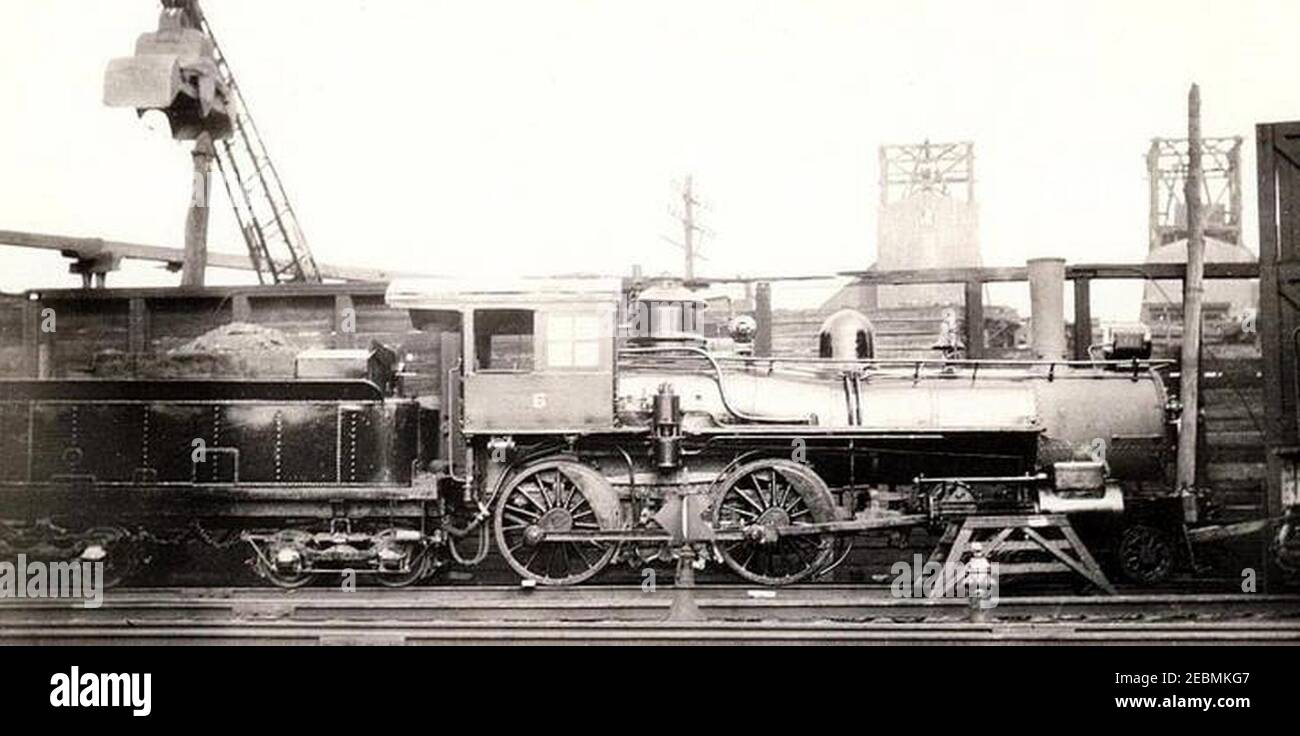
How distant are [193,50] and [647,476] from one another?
718 cm

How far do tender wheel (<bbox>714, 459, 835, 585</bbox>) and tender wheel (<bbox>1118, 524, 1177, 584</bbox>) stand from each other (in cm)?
294

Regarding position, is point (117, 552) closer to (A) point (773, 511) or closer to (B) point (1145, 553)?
(A) point (773, 511)

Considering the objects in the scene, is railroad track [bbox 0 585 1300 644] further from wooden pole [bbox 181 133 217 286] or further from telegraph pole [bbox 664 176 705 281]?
telegraph pole [bbox 664 176 705 281]

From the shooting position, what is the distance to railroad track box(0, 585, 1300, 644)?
26.1ft

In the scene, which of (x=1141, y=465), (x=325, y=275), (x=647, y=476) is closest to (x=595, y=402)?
(x=647, y=476)

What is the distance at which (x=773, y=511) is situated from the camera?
1037cm

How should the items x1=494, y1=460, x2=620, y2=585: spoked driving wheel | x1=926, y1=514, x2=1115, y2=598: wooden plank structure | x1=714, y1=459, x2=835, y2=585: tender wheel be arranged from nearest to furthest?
x1=926, y1=514, x2=1115, y2=598: wooden plank structure
x1=494, y1=460, x2=620, y2=585: spoked driving wheel
x1=714, y1=459, x2=835, y2=585: tender wheel

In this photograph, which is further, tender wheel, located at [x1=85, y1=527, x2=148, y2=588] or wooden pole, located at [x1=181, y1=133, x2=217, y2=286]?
wooden pole, located at [x1=181, y1=133, x2=217, y2=286]
